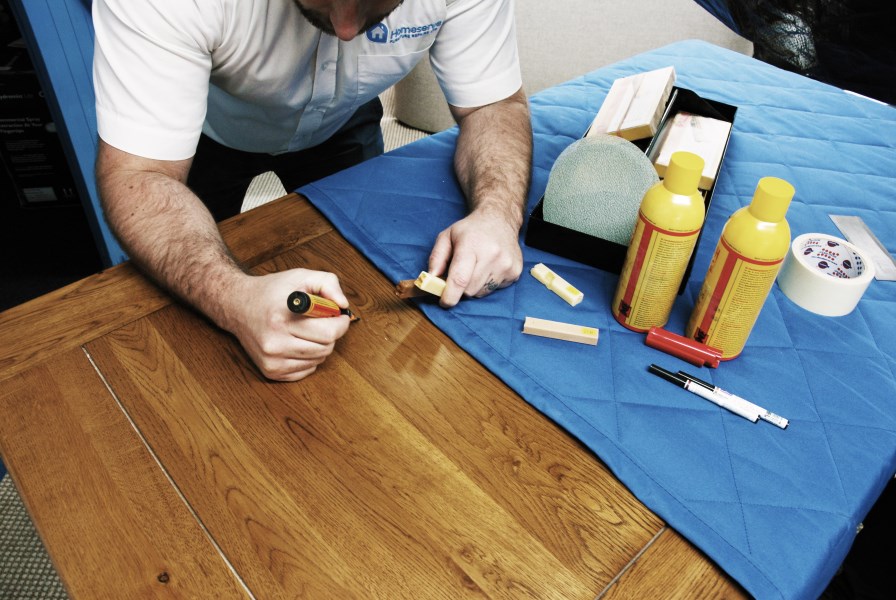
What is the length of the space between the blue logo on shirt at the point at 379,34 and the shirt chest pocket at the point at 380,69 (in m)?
0.03

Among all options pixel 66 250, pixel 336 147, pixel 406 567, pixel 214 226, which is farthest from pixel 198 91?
pixel 66 250

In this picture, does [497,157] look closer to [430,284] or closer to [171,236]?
[430,284]

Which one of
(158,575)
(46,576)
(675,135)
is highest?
(675,135)

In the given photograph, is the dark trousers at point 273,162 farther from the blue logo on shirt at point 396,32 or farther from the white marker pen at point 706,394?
the white marker pen at point 706,394

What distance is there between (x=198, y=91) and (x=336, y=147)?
0.56 m

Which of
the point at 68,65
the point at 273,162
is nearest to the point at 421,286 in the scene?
the point at 273,162

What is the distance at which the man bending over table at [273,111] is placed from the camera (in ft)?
2.43

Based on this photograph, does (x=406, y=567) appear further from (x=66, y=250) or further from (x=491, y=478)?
(x=66, y=250)

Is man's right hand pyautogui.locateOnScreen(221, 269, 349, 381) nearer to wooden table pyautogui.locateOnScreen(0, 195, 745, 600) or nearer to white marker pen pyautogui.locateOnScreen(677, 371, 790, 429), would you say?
wooden table pyautogui.locateOnScreen(0, 195, 745, 600)

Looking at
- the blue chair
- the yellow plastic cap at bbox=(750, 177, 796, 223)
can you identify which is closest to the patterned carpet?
the blue chair

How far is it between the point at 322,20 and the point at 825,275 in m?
0.78

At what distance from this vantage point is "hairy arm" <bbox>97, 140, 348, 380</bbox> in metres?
0.69

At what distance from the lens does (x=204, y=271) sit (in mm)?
768

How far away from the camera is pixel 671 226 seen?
66 centimetres
